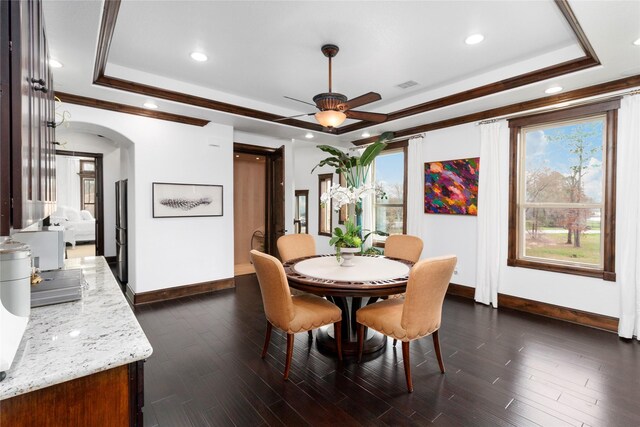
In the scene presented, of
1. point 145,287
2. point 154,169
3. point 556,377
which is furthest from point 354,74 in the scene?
point 145,287

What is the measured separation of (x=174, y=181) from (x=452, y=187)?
13.6 ft

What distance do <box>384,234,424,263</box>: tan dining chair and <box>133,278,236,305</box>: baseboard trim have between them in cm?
270

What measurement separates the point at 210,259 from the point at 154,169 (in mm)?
1561

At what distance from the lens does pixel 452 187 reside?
15.5 feet

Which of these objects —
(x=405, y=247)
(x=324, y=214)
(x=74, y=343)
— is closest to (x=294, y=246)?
(x=405, y=247)

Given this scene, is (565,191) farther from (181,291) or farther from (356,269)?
(181,291)

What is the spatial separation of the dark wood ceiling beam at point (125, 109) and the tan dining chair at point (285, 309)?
9.58 feet

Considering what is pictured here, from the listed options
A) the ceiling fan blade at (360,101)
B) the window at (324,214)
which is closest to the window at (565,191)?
the ceiling fan blade at (360,101)

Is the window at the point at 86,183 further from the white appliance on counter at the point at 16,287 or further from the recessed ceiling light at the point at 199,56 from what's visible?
the white appliance on counter at the point at 16,287

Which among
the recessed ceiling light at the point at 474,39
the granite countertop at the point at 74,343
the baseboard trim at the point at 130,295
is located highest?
the recessed ceiling light at the point at 474,39

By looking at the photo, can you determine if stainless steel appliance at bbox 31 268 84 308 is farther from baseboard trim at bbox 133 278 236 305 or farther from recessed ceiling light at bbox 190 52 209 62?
baseboard trim at bbox 133 278 236 305

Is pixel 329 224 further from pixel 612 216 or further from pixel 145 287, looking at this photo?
pixel 612 216

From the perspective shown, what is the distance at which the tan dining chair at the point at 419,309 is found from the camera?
2205 mm

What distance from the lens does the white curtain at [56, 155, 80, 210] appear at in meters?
8.69
